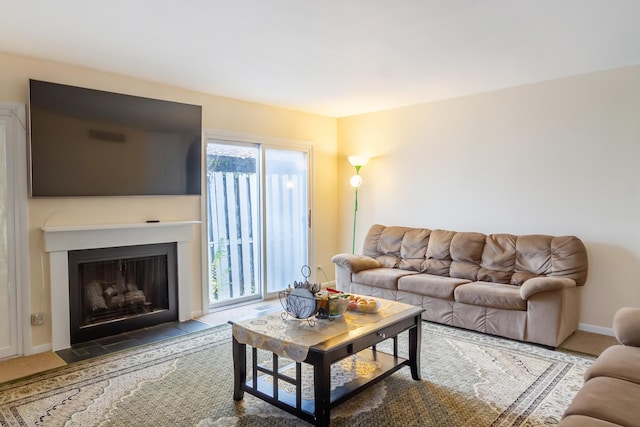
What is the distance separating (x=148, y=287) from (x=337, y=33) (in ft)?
9.99

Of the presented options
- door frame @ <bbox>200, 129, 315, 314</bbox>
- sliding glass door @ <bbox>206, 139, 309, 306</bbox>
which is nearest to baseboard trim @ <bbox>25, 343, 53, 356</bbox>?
door frame @ <bbox>200, 129, 315, 314</bbox>

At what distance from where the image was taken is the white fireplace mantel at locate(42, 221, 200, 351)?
355cm

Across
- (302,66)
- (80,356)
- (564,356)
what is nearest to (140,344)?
(80,356)

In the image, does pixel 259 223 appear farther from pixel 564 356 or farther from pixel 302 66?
pixel 564 356

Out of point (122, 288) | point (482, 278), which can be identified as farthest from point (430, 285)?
point (122, 288)

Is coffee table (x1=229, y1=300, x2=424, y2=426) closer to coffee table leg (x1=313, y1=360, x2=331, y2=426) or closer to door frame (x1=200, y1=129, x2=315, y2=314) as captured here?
coffee table leg (x1=313, y1=360, x2=331, y2=426)

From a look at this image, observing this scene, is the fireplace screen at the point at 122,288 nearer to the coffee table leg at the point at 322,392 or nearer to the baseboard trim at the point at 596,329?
the coffee table leg at the point at 322,392

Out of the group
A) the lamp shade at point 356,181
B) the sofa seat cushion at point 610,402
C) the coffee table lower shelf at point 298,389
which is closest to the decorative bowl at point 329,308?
the coffee table lower shelf at point 298,389

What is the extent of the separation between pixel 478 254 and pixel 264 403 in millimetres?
2814

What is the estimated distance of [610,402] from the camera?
1.71m

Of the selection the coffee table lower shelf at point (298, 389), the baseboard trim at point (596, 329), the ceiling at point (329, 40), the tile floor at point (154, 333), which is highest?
the ceiling at point (329, 40)

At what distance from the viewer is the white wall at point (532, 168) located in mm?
3830

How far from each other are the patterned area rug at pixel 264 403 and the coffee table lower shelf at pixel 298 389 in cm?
9

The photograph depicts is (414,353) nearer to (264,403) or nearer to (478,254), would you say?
(264,403)
